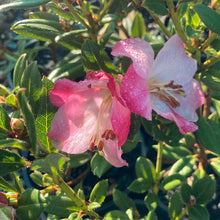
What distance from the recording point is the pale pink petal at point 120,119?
62 centimetres

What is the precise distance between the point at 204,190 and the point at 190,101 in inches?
16.8

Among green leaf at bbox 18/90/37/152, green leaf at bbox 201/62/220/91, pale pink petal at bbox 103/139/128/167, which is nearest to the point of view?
green leaf at bbox 18/90/37/152

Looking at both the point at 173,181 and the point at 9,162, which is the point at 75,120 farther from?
the point at 173,181

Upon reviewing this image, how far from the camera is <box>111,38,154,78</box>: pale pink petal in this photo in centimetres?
65

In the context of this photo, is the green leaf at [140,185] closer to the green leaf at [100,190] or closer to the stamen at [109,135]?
the green leaf at [100,190]

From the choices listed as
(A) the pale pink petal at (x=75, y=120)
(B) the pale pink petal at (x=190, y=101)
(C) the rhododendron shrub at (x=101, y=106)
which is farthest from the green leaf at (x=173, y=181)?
(A) the pale pink petal at (x=75, y=120)

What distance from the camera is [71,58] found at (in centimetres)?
128

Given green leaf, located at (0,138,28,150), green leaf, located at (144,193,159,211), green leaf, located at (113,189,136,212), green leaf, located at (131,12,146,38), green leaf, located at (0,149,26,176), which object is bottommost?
green leaf, located at (113,189,136,212)

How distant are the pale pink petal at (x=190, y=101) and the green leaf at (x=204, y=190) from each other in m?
0.38

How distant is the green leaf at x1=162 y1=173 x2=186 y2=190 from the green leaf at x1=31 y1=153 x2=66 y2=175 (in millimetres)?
568

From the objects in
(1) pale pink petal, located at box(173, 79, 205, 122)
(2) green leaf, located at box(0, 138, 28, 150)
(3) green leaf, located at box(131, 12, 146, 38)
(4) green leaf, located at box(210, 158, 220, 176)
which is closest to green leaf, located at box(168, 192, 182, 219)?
(4) green leaf, located at box(210, 158, 220, 176)

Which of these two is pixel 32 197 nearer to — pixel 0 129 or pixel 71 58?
pixel 0 129

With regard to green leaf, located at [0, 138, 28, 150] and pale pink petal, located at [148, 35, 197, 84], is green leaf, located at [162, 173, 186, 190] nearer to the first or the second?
pale pink petal, located at [148, 35, 197, 84]

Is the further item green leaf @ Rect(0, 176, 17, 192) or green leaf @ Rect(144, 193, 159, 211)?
green leaf @ Rect(144, 193, 159, 211)
